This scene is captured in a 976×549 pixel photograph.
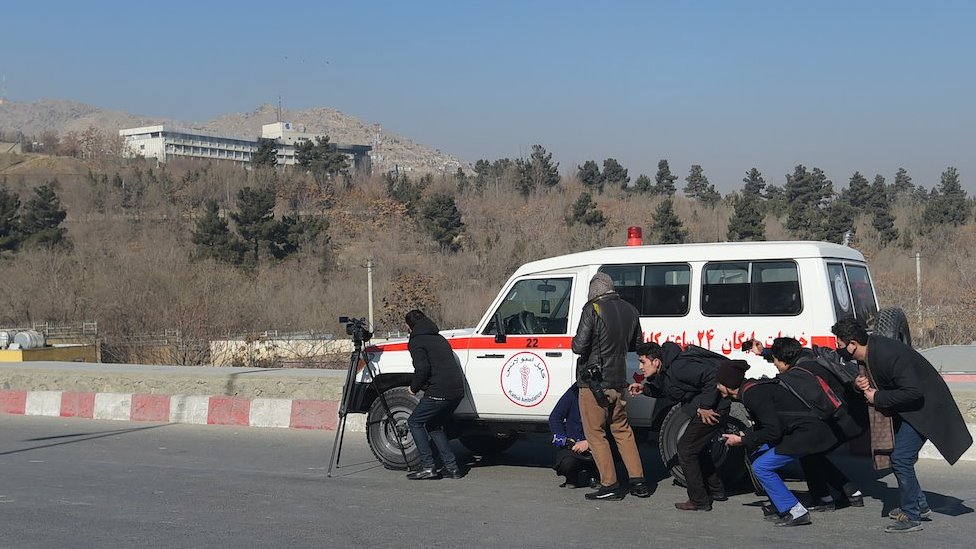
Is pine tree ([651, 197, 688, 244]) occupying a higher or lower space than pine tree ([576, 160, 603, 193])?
lower

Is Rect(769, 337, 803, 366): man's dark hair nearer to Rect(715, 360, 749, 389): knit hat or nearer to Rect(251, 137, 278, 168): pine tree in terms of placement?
Rect(715, 360, 749, 389): knit hat

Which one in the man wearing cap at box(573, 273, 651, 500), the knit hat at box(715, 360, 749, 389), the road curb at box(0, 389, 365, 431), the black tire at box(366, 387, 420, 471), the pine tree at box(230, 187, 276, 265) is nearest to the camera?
the knit hat at box(715, 360, 749, 389)

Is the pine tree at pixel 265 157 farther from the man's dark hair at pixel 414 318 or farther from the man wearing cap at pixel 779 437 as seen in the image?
the man wearing cap at pixel 779 437

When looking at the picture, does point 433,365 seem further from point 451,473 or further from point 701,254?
point 701,254

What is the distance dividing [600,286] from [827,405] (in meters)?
2.28

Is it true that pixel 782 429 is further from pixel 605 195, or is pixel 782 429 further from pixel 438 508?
pixel 605 195

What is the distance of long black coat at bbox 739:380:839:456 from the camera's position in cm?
789

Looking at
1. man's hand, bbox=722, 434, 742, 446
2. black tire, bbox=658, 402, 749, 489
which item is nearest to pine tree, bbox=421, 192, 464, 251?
black tire, bbox=658, 402, 749, 489

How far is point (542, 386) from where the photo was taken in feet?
33.1

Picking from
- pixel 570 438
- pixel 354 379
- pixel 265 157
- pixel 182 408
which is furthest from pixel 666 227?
pixel 570 438

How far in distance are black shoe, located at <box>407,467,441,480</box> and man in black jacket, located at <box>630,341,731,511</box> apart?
2.25 meters

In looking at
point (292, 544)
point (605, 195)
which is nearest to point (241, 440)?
point (292, 544)

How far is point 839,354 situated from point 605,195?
99805 millimetres

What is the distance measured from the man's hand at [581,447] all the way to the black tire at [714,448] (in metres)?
0.67
